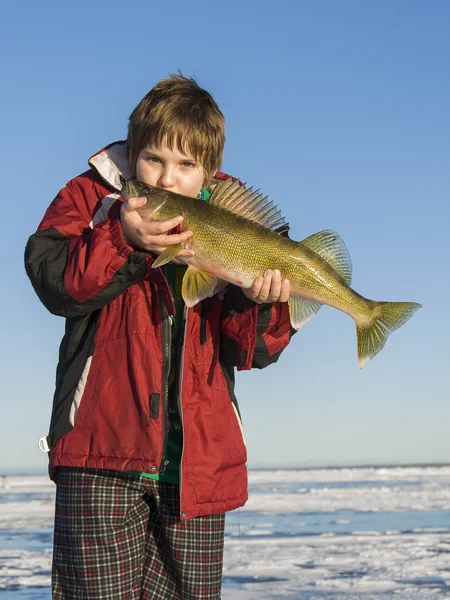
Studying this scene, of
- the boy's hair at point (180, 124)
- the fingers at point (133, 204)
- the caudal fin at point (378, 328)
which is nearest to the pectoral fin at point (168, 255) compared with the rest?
the fingers at point (133, 204)

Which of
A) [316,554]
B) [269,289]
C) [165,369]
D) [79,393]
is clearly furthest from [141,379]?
[316,554]

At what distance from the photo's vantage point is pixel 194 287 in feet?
10.9

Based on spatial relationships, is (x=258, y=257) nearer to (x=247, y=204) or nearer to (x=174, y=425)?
(x=247, y=204)

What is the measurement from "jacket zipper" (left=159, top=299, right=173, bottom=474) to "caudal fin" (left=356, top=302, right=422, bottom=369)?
98 cm

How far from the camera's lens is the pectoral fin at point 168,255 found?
3.20m

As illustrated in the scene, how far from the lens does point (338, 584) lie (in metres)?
6.54

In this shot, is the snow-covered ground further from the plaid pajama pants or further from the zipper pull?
the zipper pull

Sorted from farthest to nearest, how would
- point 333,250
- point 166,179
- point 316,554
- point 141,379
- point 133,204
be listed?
point 316,554 → point 333,250 → point 166,179 → point 141,379 → point 133,204

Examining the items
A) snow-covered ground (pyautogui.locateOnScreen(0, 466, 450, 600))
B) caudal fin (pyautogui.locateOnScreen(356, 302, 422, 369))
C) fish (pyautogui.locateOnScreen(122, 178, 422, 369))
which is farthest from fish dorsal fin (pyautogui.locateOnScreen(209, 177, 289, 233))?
snow-covered ground (pyautogui.locateOnScreen(0, 466, 450, 600))

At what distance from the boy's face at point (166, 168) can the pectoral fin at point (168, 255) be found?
0.40 meters

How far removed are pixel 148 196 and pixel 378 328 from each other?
1.34m

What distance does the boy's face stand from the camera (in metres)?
3.59

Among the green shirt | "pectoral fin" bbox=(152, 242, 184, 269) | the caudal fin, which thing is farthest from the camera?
the caudal fin

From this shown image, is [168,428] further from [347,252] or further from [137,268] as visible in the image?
[347,252]
